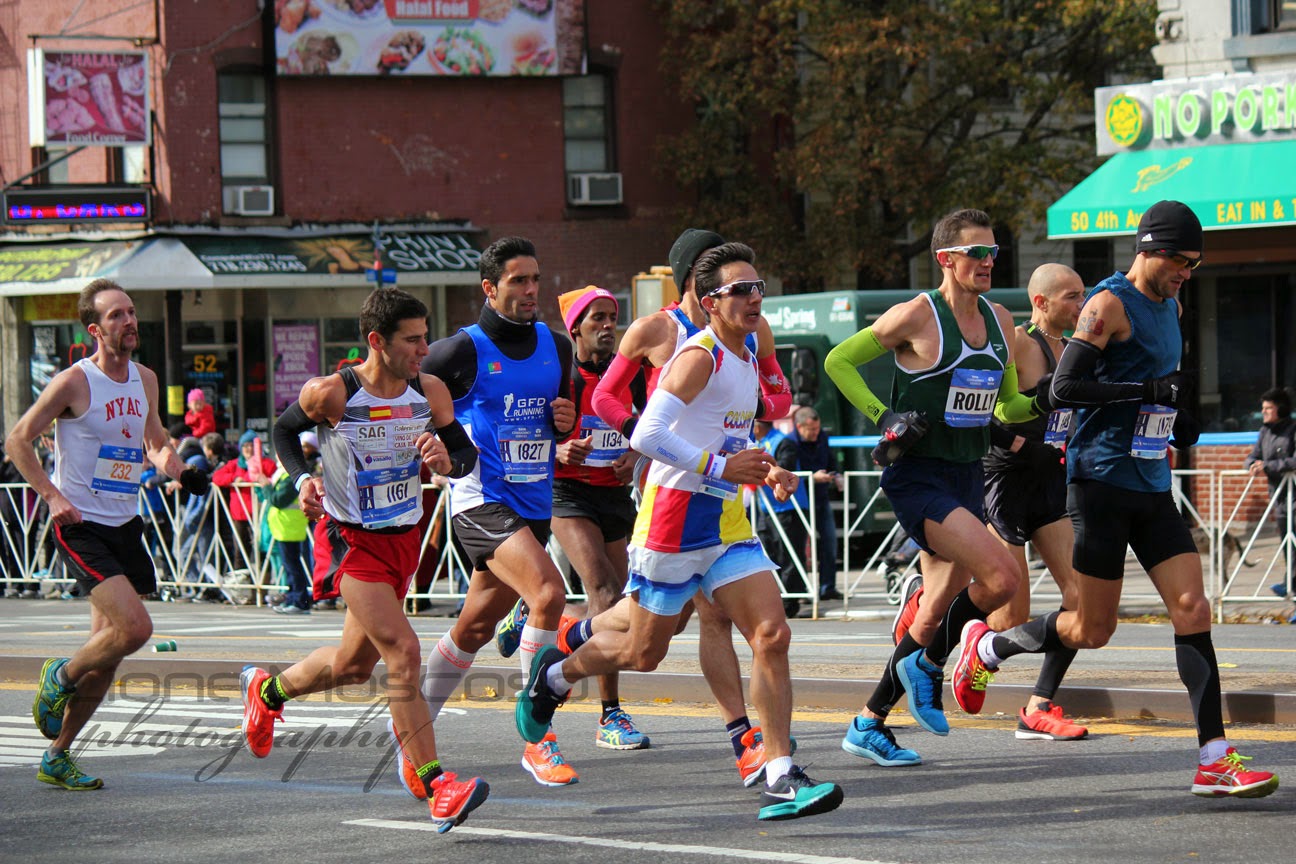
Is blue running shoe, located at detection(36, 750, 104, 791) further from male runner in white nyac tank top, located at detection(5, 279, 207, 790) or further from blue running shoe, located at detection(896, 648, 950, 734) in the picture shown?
blue running shoe, located at detection(896, 648, 950, 734)

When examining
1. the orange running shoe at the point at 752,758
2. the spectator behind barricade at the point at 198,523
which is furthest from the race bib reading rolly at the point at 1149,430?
the spectator behind barricade at the point at 198,523

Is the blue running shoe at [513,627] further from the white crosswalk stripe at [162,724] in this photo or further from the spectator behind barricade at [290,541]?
the spectator behind barricade at [290,541]

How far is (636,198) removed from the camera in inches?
1209

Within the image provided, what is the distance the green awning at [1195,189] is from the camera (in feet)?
62.5

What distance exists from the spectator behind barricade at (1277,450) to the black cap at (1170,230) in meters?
6.94

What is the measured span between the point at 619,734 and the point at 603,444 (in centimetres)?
132

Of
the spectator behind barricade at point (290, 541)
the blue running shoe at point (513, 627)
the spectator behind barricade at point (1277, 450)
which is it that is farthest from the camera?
the spectator behind barricade at point (290, 541)

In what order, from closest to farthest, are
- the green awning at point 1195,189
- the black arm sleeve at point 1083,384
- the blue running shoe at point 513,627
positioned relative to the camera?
the black arm sleeve at point 1083,384 → the blue running shoe at point 513,627 → the green awning at point 1195,189

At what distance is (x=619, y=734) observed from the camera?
27.3 ft

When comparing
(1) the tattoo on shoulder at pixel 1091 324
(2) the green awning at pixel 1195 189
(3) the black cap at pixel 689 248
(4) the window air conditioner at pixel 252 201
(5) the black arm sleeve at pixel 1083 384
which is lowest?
(5) the black arm sleeve at pixel 1083 384

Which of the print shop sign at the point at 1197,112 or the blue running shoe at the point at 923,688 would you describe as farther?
the print shop sign at the point at 1197,112

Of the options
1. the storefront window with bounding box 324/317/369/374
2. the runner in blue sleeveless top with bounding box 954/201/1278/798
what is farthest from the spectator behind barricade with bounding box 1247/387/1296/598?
the storefront window with bounding box 324/317/369/374

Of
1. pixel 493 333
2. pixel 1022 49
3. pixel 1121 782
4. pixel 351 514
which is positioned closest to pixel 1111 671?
pixel 1121 782

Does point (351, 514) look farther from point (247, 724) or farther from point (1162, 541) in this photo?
point (1162, 541)
